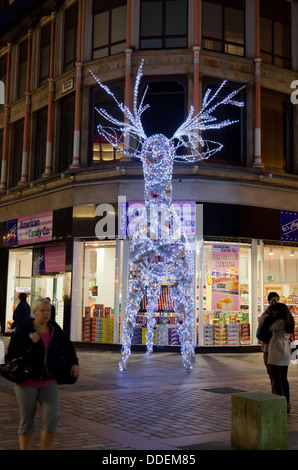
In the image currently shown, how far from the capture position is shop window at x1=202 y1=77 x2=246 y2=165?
61.9 feet

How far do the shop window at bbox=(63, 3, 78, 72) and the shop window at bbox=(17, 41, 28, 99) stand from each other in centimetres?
323

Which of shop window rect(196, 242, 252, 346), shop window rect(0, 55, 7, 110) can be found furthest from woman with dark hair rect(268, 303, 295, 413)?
shop window rect(0, 55, 7, 110)

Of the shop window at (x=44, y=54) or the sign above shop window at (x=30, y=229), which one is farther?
the shop window at (x=44, y=54)

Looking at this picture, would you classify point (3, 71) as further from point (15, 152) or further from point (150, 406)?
point (150, 406)

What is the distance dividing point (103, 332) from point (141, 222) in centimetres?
605

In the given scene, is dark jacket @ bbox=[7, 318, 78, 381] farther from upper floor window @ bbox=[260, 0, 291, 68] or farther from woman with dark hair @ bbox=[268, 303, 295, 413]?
upper floor window @ bbox=[260, 0, 291, 68]

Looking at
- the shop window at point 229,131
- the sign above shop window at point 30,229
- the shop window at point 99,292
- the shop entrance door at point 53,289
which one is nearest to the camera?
the shop window at point 99,292

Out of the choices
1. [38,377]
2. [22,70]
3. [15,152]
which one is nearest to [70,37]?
[22,70]

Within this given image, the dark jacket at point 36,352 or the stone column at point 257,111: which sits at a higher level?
the stone column at point 257,111

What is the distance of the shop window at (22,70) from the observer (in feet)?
79.0

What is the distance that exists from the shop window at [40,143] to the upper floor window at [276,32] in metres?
8.47

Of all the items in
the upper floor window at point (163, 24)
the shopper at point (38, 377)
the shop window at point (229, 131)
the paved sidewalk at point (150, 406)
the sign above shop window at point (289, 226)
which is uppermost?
the upper floor window at point (163, 24)

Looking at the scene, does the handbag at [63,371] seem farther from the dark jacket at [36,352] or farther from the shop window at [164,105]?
the shop window at [164,105]

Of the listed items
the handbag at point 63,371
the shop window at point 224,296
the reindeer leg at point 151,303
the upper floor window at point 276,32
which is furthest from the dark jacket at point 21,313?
the upper floor window at point 276,32
